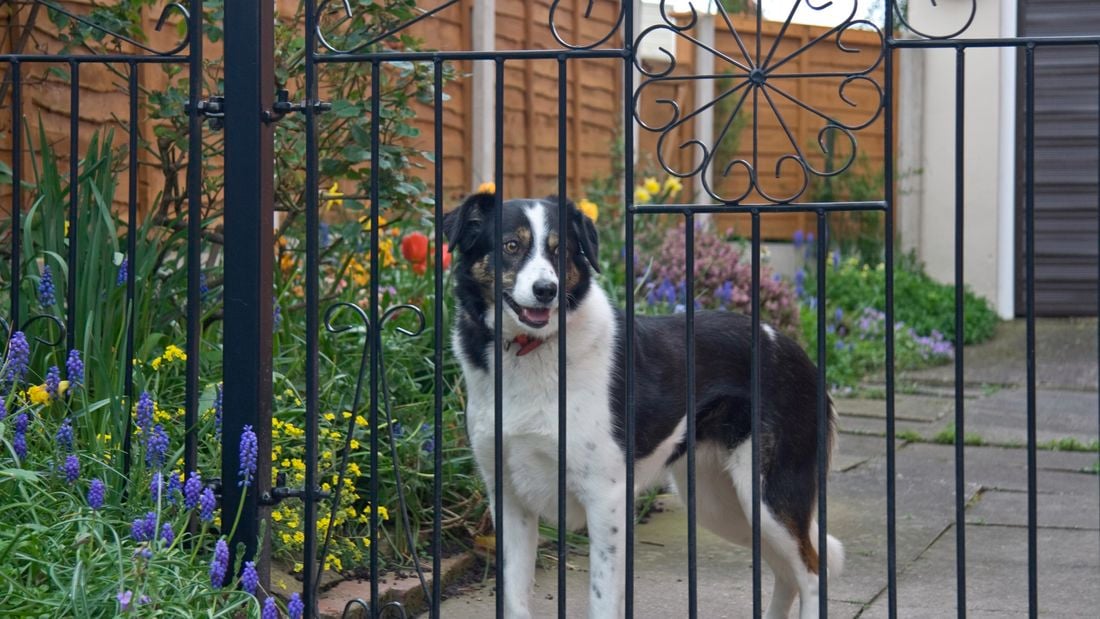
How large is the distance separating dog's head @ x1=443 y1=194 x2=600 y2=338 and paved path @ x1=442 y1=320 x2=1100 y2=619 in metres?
0.91

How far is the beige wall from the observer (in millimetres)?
10742

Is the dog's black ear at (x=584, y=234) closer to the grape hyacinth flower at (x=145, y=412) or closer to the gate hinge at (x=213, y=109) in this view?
the gate hinge at (x=213, y=109)

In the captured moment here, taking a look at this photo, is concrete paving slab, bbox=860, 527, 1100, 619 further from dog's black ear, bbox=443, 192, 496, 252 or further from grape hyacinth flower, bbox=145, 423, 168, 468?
grape hyacinth flower, bbox=145, 423, 168, 468

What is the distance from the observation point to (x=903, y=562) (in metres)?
4.46

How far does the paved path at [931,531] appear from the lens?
3.97 metres

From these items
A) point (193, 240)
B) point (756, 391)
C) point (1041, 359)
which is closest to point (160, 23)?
point (193, 240)

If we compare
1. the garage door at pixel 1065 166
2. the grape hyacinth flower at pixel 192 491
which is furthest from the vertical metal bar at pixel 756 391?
the garage door at pixel 1065 166

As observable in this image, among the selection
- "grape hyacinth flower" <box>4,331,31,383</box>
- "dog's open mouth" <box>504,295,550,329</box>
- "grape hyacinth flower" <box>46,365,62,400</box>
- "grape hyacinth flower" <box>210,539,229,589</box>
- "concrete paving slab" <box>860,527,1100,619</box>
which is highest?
"dog's open mouth" <box>504,295,550,329</box>

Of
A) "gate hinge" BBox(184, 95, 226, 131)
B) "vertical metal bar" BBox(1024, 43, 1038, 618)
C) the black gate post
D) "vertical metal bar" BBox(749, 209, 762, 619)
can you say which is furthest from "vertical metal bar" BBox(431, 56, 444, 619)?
"vertical metal bar" BBox(1024, 43, 1038, 618)

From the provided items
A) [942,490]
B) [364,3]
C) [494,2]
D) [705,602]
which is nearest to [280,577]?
[705,602]

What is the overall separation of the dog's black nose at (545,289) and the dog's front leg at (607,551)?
19.5 inches

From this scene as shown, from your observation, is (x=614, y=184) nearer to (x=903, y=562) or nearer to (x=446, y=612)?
(x=903, y=562)

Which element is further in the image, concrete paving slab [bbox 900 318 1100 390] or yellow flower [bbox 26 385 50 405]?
concrete paving slab [bbox 900 318 1100 390]

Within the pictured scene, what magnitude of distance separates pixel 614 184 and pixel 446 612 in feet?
19.2
